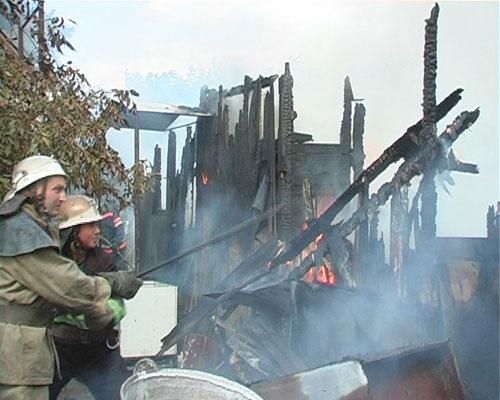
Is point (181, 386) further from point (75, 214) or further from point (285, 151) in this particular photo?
point (285, 151)

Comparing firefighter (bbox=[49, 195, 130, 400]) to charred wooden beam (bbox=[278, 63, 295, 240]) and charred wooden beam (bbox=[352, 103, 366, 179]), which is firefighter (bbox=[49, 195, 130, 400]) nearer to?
charred wooden beam (bbox=[278, 63, 295, 240])

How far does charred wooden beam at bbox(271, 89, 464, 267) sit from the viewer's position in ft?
17.2

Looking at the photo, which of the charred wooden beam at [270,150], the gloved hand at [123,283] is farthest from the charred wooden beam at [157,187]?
the gloved hand at [123,283]

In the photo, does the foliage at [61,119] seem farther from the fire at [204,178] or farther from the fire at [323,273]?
the fire at [204,178]

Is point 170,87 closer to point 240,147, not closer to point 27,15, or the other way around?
point 240,147

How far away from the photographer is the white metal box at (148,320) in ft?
21.4

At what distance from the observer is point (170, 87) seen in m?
12.7

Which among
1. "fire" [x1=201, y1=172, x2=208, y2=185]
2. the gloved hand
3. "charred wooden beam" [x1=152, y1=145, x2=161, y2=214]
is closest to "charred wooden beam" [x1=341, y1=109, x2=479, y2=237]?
the gloved hand

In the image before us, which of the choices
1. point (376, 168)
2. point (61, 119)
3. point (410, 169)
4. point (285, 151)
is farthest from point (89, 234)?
point (285, 151)

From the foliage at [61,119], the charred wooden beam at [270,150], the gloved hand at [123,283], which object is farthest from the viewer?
the charred wooden beam at [270,150]

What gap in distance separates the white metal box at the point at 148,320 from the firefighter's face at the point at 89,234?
2.39m

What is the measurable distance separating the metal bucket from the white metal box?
366 cm

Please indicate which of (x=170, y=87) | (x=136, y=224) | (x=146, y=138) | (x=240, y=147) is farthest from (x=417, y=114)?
(x=146, y=138)

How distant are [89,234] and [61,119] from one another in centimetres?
103
